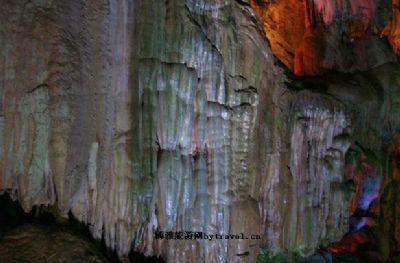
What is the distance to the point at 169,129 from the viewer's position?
5.18m

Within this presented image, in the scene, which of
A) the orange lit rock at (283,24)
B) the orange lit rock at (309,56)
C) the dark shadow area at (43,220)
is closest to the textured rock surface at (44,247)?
the dark shadow area at (43,220)

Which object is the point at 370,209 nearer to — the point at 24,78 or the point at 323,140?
the point at 323,140

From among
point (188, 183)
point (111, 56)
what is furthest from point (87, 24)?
point (188, 183)

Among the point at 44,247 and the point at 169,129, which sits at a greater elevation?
the point at 169,129

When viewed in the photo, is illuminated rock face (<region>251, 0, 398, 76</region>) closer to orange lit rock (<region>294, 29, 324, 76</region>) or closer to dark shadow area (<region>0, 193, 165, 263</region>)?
orange lit rock (<region>294, 29, 324, 76</region>)

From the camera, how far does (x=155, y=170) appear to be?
508 cm

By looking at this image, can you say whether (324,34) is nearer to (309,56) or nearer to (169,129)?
(309,56)

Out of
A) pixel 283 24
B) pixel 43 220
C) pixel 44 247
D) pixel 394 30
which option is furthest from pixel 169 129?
pixel 394 30

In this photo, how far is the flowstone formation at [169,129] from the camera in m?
4.58

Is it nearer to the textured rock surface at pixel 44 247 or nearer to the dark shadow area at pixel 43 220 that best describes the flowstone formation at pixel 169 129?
the dark shadow area at pixel 43 220

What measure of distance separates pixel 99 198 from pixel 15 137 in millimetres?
1107

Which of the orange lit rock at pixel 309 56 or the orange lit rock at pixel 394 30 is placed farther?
the orange lit rock at pixel 394 30

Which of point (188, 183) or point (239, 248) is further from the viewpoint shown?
point (239, 248)

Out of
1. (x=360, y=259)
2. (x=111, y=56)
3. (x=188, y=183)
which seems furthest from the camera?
(x=360, y=259)
